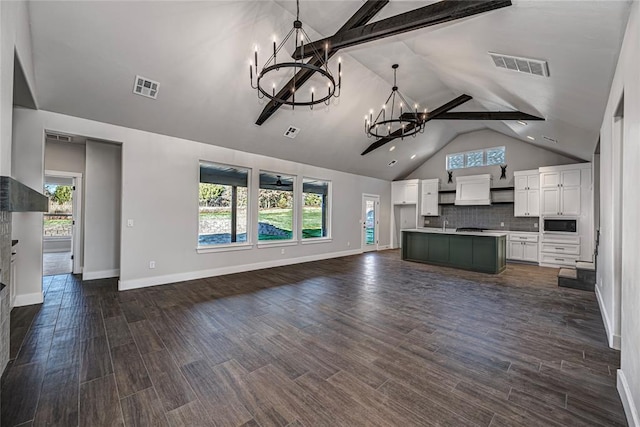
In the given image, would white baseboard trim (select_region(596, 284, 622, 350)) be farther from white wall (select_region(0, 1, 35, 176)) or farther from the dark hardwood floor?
white wall (select_region(0, 1, 35, 176))

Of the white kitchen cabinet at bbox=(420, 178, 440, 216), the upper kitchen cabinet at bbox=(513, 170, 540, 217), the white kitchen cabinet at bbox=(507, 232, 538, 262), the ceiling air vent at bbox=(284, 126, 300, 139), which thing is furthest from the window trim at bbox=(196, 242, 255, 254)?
the upper kitchen cabinet at bbox=(513, 170, 540, 217)

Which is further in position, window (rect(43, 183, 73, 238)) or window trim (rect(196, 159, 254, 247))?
window (rect(43, 183, 73, 238))

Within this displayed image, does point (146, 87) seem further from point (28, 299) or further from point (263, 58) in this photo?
point (28, 299)

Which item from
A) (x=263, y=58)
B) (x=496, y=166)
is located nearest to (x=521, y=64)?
(x=263, y=58)

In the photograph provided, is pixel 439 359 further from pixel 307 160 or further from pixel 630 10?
pixel 307 160

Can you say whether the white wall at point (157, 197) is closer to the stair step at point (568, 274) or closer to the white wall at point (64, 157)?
the white wall at point (64, 157)

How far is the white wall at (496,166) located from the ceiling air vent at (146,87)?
857 centimetres

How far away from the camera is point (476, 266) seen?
20.2 feet

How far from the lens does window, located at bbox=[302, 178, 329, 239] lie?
7535 millimetres

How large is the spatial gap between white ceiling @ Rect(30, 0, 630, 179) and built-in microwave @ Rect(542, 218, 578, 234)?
1853 millimetres

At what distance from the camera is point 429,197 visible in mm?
9188

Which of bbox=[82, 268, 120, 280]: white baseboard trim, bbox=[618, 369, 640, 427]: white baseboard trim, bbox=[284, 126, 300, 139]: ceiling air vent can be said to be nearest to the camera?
bbox=[618, 369, 640, 427]: white baseboard trim

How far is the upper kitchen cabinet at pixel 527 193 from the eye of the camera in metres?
7.12

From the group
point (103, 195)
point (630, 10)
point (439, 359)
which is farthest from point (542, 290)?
point (103, 195)
